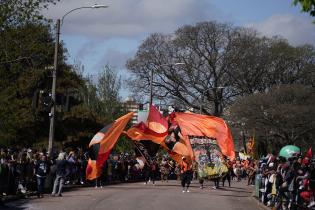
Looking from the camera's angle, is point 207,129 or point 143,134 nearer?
point 207,129

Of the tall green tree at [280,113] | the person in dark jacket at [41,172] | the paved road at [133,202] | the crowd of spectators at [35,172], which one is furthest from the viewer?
the tall green tree at [280,113]

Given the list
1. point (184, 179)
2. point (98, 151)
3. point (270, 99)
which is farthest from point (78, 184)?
point (270, 99)

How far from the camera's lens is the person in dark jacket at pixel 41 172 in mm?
24983

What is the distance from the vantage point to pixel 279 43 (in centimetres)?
7044

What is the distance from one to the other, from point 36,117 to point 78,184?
1384 cm

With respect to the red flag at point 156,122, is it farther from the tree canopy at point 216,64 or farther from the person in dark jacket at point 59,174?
the tree canopy at point 216,64

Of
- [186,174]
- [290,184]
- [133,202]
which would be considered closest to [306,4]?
[290,184]

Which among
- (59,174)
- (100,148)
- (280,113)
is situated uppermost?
(280,113)

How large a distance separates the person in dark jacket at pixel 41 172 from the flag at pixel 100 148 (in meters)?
6.09

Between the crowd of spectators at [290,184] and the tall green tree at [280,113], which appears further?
the tall green tree at [280,113]

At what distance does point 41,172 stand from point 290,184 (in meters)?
9.60

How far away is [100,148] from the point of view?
108ft

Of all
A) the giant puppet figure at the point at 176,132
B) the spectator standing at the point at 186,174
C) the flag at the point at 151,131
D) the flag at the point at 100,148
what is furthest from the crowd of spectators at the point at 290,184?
the flag at the point at 151,131

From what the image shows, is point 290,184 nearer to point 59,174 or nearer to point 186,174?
point 59,174
